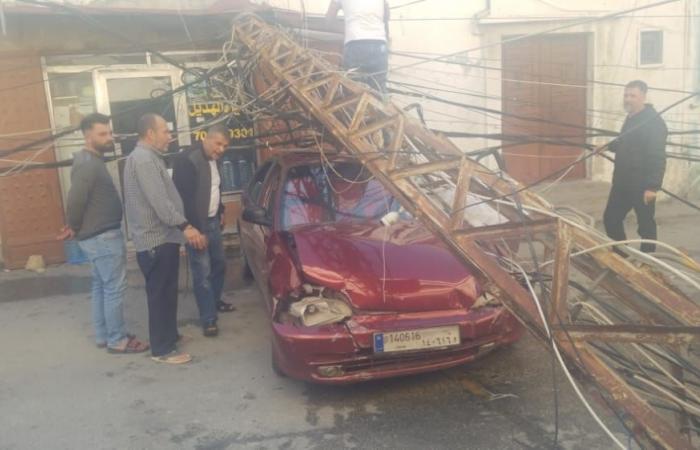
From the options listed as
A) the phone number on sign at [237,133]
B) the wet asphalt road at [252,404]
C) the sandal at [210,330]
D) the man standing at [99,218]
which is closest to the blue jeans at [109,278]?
the man standing at [99,218]

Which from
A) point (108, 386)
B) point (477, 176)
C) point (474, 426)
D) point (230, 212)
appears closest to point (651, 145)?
point (477, 176)

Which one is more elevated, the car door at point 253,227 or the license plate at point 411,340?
the car door at point 253,227

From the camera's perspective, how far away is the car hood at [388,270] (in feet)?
13.0

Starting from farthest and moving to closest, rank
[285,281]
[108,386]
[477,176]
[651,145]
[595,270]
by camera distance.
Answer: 1. [651,145]
2. [108,386]
3. [285,281]
4. [477,176]
5. [595,270]

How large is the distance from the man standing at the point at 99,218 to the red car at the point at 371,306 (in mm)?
1262

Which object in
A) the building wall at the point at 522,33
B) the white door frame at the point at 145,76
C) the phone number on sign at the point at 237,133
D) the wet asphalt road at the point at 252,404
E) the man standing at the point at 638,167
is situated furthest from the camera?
the building wall at the point at 522,33

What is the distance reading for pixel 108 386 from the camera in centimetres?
453

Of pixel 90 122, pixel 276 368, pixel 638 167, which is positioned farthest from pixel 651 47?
pixel 90 122

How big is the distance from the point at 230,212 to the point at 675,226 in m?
6.43

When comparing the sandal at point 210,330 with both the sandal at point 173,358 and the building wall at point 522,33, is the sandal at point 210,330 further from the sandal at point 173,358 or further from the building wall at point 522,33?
the building wall at point 522,33

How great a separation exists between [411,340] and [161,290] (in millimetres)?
2114

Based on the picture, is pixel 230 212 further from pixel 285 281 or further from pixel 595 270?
pixel 595 270

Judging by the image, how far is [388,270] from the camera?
4137 millimetres

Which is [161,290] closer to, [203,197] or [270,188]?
[203,197]
